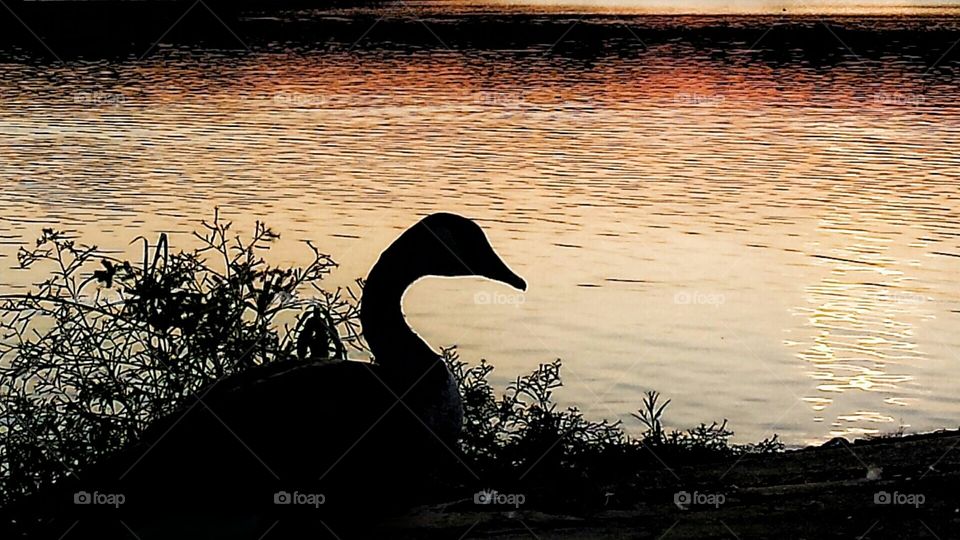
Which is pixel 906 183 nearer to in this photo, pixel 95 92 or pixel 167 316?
pixel 167 316

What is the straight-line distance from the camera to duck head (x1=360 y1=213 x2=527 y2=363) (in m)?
6.95

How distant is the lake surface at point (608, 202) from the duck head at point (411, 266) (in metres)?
3.37

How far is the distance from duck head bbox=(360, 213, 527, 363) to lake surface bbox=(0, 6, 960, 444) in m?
3.37

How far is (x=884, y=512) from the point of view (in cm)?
685

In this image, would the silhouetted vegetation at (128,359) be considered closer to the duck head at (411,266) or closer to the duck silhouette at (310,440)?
the duck silhouette at (310,440)

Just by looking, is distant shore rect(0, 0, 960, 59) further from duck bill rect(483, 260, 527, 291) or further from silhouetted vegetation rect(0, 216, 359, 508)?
duck bill rect(483, 260, 527, 291)

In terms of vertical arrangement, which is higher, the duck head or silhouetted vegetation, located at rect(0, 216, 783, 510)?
the duck head

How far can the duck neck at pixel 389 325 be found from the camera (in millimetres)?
6879

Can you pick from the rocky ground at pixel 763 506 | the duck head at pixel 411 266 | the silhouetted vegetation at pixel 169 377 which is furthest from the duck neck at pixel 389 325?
the silhouetted vegetation at pixel 169 377

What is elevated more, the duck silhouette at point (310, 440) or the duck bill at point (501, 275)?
the duck bill at point (501, 275)

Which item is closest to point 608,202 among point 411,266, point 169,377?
point 169,377

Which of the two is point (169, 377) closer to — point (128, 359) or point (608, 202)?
point (128, 359)

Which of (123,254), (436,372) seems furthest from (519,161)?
(436,372)

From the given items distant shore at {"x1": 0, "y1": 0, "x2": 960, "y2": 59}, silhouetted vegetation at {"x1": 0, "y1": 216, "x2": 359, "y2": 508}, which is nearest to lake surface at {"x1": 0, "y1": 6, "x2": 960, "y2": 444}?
silhouetted vegetation at {"x1": 0, "y1": 216, "x2": 359, "y2": 508}
